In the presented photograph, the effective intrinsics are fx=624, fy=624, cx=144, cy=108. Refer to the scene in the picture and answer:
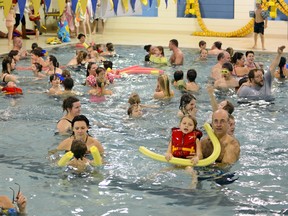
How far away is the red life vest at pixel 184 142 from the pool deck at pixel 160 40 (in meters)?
11.4

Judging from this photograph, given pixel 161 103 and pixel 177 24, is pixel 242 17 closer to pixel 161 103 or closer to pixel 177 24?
pixel 177 24

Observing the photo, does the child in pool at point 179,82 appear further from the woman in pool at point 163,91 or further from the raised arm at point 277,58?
the raised arm at point 277,58

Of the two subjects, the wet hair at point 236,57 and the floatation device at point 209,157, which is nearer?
the floatation device at point 209,157

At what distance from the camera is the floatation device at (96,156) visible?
732cm

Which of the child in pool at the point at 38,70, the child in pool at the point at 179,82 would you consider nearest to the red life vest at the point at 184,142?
the child in pool at the point at 179,82

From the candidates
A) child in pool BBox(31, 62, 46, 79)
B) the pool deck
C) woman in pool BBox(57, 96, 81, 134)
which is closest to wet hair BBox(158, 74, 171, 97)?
woman in pool BBox(57, 96, 81, 134)

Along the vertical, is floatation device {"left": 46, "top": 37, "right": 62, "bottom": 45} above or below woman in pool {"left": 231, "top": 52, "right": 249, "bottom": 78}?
above

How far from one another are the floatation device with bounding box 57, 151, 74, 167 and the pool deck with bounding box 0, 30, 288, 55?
11371 millimetres

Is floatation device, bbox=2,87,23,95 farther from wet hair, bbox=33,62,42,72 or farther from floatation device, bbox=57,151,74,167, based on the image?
floatation device, bbox=57,151,74,167

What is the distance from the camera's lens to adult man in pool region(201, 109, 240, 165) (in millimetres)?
7215

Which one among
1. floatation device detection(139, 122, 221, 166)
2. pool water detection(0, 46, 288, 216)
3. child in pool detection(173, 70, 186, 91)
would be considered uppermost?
child in pool detection(173, 70, 186, 91)

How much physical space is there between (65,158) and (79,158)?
0.18m

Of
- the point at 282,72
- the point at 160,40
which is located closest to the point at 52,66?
the point at 282,72

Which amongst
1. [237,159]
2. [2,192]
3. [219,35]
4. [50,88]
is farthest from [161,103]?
[219,35]
